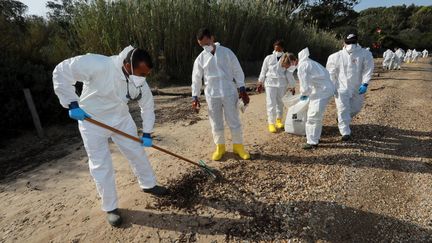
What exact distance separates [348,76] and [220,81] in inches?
85.4

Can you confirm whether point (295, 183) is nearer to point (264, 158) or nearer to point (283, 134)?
point (264, 158)

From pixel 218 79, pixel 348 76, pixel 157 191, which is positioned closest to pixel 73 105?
pixel 157 191

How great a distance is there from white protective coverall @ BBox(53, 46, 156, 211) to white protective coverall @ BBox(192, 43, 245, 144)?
3.68ft

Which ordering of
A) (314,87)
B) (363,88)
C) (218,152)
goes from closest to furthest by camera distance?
(218,152)
(314,87)
(363,88)

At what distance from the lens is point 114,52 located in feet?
32.3

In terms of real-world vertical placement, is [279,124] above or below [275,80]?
below

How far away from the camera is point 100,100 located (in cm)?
288

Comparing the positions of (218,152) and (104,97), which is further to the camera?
(218,152)

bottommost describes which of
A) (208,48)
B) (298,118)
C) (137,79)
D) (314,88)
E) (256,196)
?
(256,196)

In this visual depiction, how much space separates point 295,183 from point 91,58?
2526mm

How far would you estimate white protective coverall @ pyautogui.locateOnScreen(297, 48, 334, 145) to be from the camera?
4320 millimetres

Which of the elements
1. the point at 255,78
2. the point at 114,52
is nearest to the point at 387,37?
the point at 255,78

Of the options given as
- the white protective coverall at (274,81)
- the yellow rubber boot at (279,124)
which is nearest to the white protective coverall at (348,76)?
the white protective coverall at (274,81)

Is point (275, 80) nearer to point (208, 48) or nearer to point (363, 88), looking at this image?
point (363, 88)
